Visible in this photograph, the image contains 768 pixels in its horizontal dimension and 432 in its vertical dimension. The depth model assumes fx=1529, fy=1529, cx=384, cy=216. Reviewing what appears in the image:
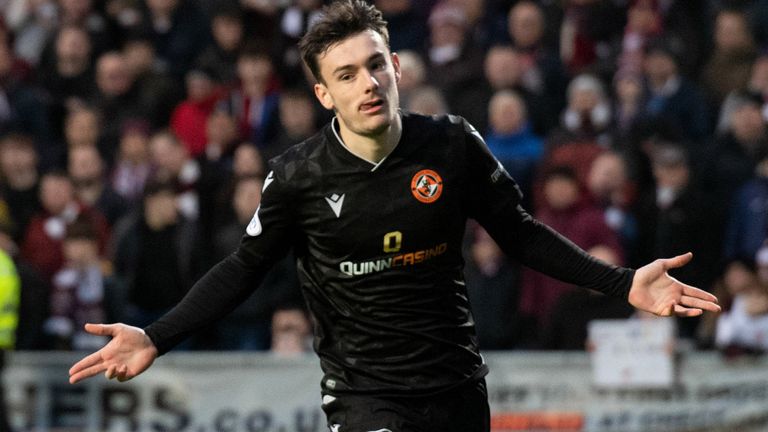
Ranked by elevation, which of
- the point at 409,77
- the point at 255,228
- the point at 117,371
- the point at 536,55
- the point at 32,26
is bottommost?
the point at 117,371

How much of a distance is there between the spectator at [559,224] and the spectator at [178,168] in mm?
3045

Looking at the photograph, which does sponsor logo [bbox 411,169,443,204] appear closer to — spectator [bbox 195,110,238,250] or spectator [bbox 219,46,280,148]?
spectator [bbox 195,110,238,250]

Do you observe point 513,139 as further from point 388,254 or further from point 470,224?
point 388,254

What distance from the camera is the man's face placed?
579cm

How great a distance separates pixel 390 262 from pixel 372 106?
606mm

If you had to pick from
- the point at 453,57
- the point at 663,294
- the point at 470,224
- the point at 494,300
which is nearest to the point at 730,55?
the point at 453,57

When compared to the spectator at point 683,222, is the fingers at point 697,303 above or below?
below

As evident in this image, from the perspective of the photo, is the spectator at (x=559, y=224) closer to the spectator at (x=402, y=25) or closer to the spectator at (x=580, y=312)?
the spectator at (x=580, y=312)

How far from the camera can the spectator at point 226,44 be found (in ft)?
48.1

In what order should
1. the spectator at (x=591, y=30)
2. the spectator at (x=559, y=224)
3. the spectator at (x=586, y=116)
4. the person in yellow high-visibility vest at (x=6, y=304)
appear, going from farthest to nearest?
the spectator at (x=591, y=30) < the spectator at (x=586, y=116) < the spectator at (x=559, y=224) < the person in yellow high-visibility vest at (x=6, y=304)

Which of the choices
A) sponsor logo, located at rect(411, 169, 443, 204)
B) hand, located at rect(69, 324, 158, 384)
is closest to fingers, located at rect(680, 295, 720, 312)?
sponsor logo, located at rect(411, 169, 443, 204)

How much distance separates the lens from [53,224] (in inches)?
525

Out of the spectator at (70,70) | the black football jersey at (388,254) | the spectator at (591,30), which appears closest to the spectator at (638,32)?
the spectator at (591,30)

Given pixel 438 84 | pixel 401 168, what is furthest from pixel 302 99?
pixel 401 168
